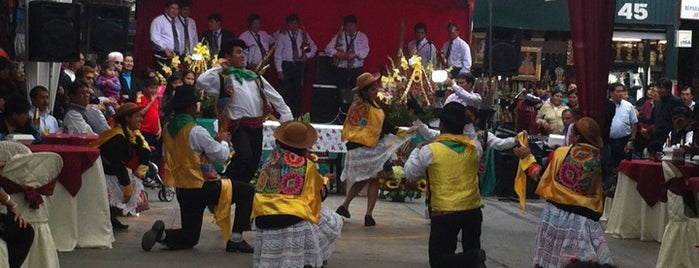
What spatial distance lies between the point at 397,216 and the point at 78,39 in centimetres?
448

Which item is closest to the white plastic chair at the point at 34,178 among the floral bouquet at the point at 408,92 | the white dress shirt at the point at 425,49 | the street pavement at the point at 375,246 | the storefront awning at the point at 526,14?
the street pavement at the point at 375,246

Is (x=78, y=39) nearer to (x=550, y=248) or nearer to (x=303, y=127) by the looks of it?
(x=303, y=127)

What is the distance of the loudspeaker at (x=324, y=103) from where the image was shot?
22.8 meters

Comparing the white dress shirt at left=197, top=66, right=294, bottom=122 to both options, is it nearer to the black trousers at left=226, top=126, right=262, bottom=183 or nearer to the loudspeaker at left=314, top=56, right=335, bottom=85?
the black trousers at left=226, top=126, right=262, bottom=183

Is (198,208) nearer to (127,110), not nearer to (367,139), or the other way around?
(127,110)

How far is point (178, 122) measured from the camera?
37.3ft

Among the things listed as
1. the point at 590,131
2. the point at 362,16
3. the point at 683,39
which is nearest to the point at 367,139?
the point at 590,131

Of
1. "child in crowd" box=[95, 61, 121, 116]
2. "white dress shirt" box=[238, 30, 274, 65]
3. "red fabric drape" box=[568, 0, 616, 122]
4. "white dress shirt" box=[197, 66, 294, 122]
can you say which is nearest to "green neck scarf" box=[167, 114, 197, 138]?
"white dress shirt" box=[197, 66, 294, 122]

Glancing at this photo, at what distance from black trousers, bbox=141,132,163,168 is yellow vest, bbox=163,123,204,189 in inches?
247

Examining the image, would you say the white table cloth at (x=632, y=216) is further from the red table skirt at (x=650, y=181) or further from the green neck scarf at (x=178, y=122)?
the green neck scarf at (x=178, y=122)

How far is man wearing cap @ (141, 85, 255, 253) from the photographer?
11.3 m

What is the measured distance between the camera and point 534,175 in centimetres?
1064

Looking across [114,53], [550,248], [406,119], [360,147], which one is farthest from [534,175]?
[114,53]

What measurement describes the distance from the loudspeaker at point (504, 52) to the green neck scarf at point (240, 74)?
19.4ft
